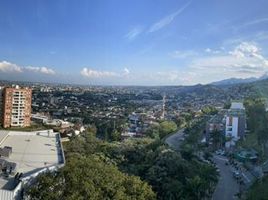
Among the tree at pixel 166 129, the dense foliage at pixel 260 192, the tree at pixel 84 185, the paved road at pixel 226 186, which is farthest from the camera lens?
the tree at pixel 166 129

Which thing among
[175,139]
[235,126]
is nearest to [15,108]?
[175,139]

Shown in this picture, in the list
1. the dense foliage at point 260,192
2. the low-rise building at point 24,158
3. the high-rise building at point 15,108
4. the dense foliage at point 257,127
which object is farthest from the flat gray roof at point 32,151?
the dense foliage at point 257,127

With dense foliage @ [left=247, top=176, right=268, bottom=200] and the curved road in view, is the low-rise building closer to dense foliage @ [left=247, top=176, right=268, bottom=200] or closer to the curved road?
dense foliage @ [left=247, top=176, right=268, bottom=200]

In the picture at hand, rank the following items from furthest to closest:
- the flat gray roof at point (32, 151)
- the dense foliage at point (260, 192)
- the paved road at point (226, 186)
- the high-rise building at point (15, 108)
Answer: the high-rise building at point (15, 108) → the paved road at point (226, 186) → the dense foliage at point (260, 192) → the flat gray roof at point (32, 151)

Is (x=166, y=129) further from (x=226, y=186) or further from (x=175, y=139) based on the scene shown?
(x=226, y=186)

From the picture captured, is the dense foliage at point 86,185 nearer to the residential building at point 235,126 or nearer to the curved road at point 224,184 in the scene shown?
the curved road at point 224,184

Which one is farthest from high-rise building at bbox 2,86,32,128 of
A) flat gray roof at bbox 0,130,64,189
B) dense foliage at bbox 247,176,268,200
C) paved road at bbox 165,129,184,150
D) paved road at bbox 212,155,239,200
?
dense foliage at bbox 247,176,268,200
